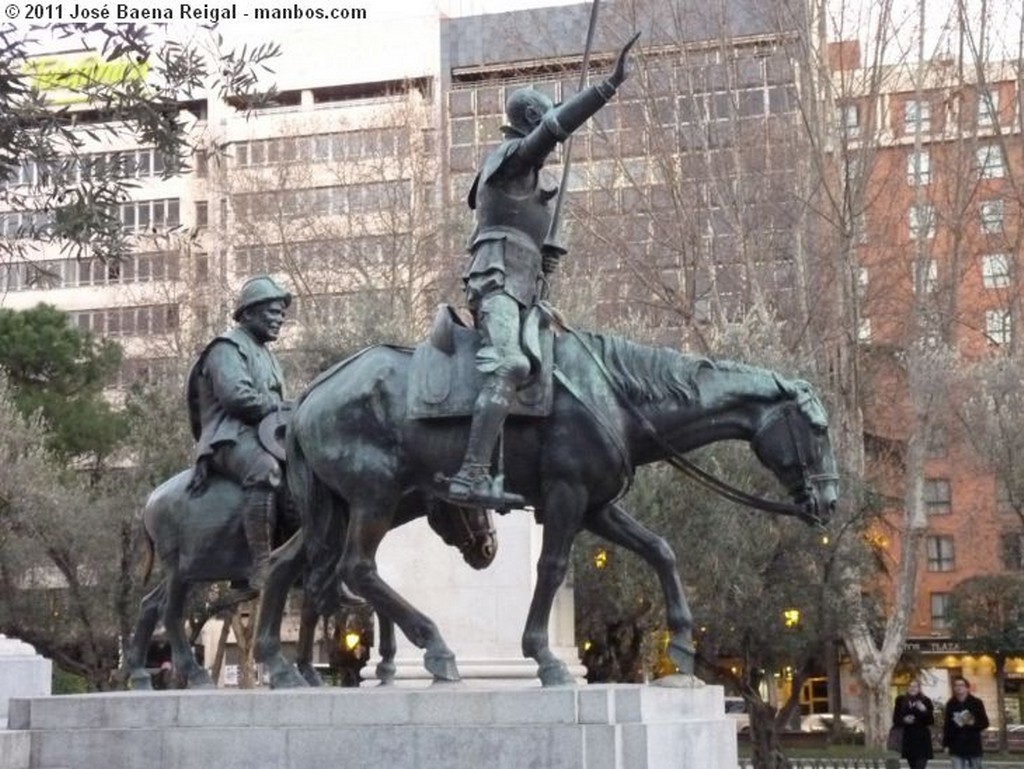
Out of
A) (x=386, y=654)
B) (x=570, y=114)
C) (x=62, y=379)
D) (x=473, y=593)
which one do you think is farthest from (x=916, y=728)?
(x=62, y=379)

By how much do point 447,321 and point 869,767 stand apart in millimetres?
18562

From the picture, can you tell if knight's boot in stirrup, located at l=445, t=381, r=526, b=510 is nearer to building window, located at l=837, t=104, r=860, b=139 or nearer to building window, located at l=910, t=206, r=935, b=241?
building window, located at l=837, t=104, r=860, b=139

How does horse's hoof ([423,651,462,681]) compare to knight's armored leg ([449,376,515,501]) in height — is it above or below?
below

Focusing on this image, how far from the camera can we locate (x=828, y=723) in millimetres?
50531

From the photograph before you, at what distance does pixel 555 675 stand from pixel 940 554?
56.5 metres

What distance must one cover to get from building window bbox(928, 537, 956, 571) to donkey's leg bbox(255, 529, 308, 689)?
55350 millimetres

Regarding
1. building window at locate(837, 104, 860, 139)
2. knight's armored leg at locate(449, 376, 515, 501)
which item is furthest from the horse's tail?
building window at locate(837, 104, 860, 139)

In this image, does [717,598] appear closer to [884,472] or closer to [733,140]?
[733,140]

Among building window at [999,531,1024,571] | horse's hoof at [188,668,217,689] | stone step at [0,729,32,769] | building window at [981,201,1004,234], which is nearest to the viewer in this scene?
stone step at [0,729,32,769]

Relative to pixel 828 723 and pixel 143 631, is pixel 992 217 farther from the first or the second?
pixel 143 631

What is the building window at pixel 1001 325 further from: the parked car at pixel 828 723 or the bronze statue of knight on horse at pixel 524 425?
the bronze statue of knight on horse at pixel 524 425

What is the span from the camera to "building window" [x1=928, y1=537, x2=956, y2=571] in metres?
62.5

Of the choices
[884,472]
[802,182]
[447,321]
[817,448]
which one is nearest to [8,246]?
[447,321]

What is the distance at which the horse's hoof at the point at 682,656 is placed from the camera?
31.5ft
